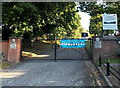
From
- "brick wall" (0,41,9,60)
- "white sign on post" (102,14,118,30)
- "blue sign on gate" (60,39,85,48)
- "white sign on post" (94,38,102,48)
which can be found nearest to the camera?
"white sign on post" (102,14,118,30)

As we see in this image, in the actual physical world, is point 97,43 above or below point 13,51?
above

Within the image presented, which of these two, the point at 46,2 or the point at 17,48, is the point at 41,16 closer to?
the point at 46,2

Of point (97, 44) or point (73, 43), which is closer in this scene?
point (97, 44)

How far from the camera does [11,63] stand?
1143cm

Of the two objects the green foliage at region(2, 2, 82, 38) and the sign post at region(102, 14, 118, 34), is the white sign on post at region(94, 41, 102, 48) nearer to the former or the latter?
the sign post at region(102, 14, 118, 34)

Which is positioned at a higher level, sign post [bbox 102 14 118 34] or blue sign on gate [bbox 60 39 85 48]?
sign post [bbox 102 14 118 34]

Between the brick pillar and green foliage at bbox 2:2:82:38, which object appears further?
green foliage at bbox 2:2:82:38

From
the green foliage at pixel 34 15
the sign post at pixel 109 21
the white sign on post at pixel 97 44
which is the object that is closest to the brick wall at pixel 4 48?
the green foliage at pixel 34 15

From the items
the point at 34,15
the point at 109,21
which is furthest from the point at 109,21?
the point at 34,15

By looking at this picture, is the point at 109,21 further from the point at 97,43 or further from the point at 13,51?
the point at 13,51

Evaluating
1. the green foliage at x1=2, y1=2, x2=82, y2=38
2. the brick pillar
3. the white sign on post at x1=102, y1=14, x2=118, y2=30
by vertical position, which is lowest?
the brick pillar

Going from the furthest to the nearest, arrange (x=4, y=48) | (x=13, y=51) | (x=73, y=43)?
(x=73, y=43) < (x=4, y=48) < (x=13, y=51)

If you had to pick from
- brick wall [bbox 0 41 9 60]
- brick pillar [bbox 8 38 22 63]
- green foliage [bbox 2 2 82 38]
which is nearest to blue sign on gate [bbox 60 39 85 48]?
green foliage [bbox 2 2 82 38]

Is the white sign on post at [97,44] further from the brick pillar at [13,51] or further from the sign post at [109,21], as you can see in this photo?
the brick pillar at [13,51]
